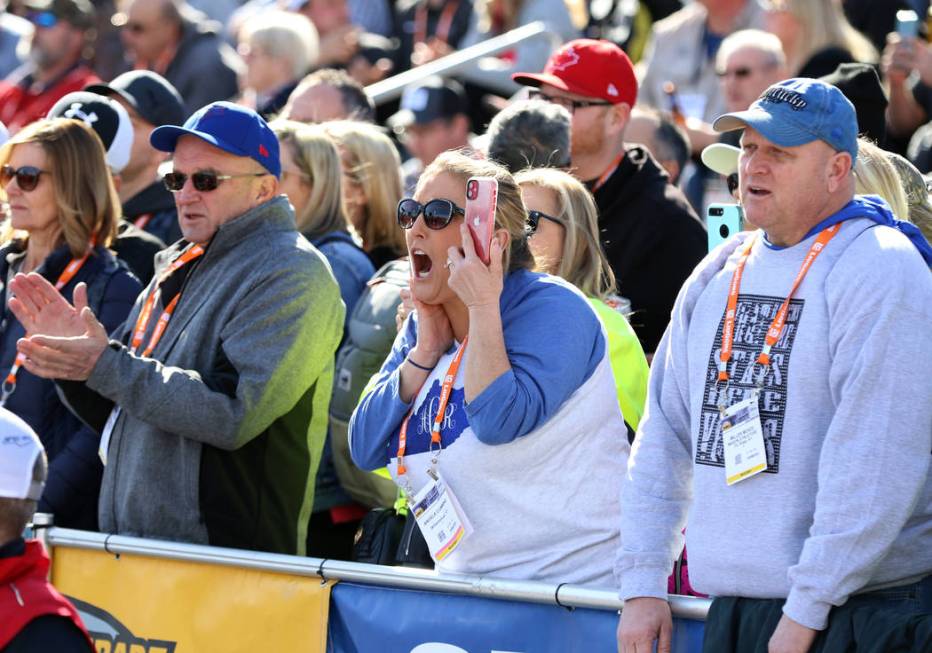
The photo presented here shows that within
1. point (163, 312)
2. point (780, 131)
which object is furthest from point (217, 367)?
point (780, 131)

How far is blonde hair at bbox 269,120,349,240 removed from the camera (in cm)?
639

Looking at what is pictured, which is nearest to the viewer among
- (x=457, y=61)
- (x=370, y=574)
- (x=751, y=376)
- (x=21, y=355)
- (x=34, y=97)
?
(x=751, y=376)

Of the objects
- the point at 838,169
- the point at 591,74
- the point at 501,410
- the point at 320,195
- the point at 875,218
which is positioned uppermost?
the point at 591,74

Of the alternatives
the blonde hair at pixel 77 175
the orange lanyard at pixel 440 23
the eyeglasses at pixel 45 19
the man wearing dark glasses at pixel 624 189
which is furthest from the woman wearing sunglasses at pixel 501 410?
the orange lanyard at pixel 440 23

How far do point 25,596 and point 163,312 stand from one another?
2.16 meters

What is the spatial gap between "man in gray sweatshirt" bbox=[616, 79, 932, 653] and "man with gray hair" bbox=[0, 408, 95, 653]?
142 cm

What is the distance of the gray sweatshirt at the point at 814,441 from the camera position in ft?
11.8

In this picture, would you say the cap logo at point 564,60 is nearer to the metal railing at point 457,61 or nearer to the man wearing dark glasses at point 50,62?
the metal railing at point 457,61

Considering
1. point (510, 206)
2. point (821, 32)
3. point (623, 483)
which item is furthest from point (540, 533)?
point (821, 32)

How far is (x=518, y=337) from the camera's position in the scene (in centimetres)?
437

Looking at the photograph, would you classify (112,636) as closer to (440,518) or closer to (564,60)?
(440,518)

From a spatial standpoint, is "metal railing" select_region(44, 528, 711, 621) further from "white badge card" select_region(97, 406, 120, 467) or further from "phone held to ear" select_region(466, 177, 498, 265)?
"phone held to ear" select_region(466, 177, 498, 265)

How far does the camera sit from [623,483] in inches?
168

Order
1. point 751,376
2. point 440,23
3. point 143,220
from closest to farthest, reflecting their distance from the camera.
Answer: point 751,376, point 143,220, point 440,23
